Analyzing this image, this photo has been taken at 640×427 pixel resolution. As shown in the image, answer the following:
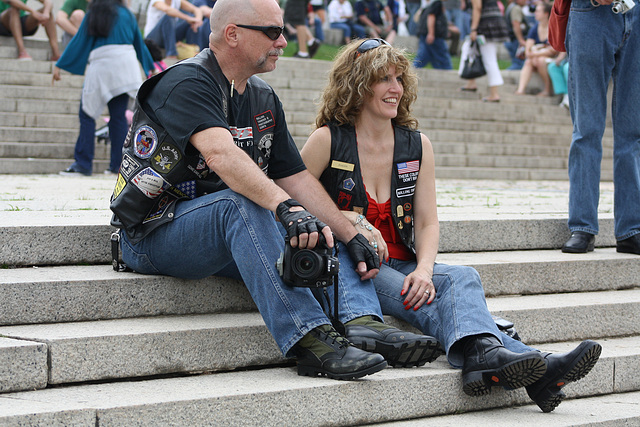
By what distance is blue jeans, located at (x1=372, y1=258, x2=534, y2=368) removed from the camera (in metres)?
3.36

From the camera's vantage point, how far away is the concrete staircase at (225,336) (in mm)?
2842

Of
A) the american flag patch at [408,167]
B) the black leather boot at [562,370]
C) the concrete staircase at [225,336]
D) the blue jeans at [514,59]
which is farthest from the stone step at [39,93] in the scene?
the blue jeans at [514,59]

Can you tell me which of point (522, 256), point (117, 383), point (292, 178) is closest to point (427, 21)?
point (522, 256)

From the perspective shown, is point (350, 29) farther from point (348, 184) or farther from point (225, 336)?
point (225, 336)

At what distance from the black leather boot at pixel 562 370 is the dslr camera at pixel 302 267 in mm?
937

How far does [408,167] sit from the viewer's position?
3.91 metres

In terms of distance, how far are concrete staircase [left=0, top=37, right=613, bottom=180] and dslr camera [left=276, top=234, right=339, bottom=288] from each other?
5.70m

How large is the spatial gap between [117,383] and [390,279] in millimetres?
1268

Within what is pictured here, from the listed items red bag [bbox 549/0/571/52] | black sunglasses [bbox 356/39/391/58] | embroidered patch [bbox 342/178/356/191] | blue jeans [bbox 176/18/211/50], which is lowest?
embroidered patch [bbox 342/178/356/191]

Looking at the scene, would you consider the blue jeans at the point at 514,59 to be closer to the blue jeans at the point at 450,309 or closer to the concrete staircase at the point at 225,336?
the concrete staircase at the point at 225,336

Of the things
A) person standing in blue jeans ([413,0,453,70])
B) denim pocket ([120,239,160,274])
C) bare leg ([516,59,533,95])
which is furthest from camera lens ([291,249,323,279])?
person standing in blue jeans ([413,0,453,70])

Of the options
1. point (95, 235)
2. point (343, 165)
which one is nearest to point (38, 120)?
point (95, 235)

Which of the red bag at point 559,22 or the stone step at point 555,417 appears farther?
the red bag at point 559,22

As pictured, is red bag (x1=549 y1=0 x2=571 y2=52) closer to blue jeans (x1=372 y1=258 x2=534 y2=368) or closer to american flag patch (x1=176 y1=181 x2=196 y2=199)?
blue jeans (x1=372 y1=258 x2=534 y2=368)
